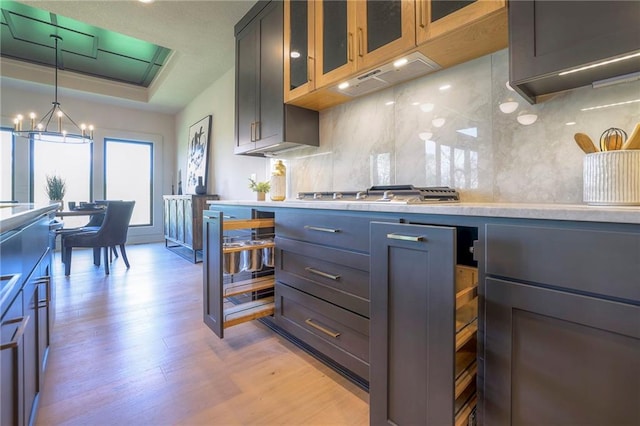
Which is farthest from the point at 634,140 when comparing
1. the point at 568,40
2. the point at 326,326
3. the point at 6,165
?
the point at 6,165

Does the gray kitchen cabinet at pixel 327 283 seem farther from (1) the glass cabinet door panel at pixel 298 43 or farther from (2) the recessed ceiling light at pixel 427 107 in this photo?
(1) the glass cabinet door panel at pixel 298 43

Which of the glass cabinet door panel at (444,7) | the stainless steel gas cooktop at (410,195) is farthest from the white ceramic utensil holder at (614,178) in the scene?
the glass cabinet door panel at (444,7)

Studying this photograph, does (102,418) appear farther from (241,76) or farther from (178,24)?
(178,24)

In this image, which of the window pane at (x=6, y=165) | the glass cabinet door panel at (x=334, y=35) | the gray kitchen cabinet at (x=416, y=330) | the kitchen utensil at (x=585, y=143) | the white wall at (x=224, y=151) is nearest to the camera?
A: the gray kitchen cabinet at (x=416, y=330)

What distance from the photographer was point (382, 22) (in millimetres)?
1549

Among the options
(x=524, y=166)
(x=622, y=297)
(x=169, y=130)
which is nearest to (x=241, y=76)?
(x=524, y=166)

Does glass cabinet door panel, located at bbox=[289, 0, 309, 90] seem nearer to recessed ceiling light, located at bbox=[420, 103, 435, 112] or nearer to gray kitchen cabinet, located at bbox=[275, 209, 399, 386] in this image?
recessed ceiling light, located at bbox=[420, 103, 435, 112]

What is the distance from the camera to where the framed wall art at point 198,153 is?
4691 mm

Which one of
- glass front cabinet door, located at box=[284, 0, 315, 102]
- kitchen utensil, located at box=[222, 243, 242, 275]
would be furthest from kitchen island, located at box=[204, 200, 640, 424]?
glass front cabinet door, located at box=[284, 0, 315, 102]

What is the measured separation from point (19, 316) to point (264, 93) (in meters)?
2.09

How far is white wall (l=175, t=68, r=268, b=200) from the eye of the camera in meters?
3.75

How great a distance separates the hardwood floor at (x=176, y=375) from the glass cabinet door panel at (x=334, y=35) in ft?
5.96

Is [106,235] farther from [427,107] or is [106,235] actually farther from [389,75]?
[427,107]

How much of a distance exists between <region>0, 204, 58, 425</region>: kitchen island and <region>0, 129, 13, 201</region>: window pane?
16.1 feet
